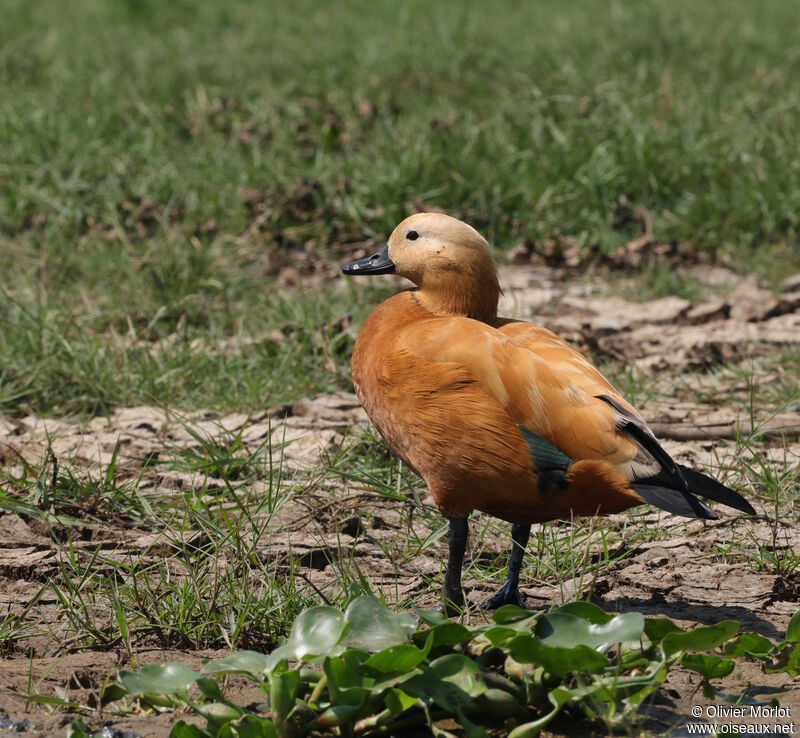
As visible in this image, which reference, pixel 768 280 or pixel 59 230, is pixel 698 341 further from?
pixel 59 230

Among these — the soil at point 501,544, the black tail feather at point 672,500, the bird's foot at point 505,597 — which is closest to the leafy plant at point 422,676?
the soil at point 501,544

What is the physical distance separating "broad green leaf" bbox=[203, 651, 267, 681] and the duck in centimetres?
66

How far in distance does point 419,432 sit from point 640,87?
4973 mm

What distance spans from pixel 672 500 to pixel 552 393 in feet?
1.39

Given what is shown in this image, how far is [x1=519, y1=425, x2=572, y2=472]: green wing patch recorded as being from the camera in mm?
3152

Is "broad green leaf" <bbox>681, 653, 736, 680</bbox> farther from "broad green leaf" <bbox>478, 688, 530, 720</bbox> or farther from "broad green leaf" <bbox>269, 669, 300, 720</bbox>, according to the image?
"broad green leaf" <bbox>269, 669, 300, 720</bbox>

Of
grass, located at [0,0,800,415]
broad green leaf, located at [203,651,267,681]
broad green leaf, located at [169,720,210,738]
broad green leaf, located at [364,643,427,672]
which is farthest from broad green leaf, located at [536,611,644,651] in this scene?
grass, located at [0,0,800,415]

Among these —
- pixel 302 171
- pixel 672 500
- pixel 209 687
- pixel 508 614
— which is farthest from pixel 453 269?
pixel 302 171

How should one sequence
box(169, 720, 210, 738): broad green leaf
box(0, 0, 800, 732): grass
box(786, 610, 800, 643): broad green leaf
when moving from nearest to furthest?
1. box(169, 720, 210, 738): broad green leaf
2. box(786, 610, 800, 643): broad green leaf
3. box(0, 0, 800, 732): grass

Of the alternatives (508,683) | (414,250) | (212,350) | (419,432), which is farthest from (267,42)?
(508,683)

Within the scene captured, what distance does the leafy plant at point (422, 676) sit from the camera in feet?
8.38

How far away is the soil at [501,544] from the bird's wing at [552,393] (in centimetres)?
39

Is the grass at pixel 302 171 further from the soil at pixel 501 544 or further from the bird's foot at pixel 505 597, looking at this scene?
the bird's foot at pixel 505 597

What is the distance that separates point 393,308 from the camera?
12.1 feet
